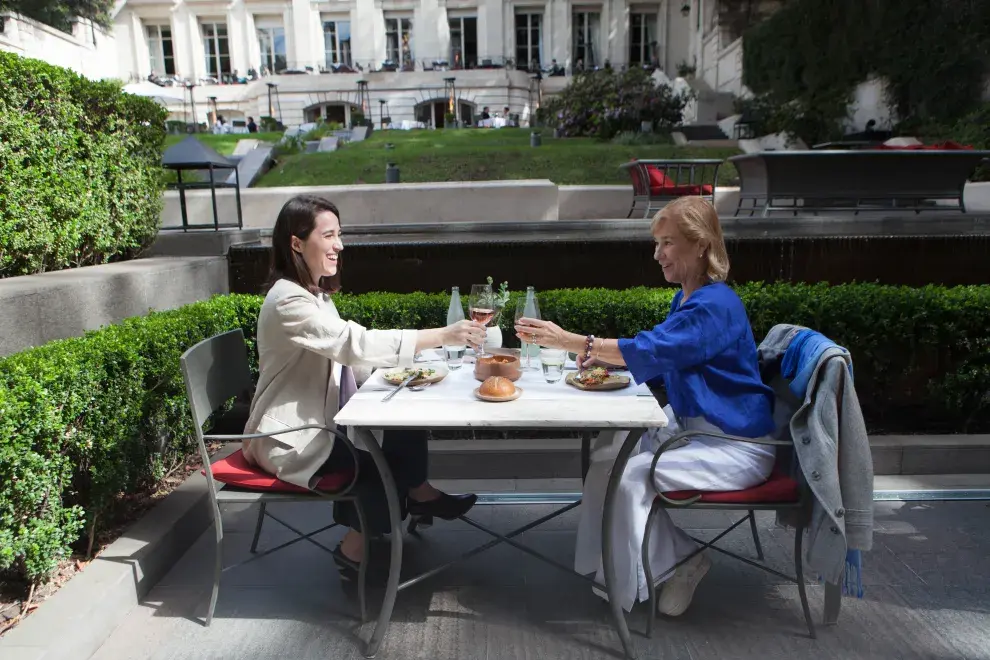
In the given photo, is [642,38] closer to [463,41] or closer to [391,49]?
[463,41]

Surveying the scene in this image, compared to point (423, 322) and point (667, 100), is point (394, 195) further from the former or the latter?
point (667, 100)

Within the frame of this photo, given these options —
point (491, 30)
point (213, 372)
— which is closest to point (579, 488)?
point (213, 372)

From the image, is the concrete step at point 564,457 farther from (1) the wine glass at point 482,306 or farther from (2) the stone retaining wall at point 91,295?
(2) the stone retaining wall at point 91,295

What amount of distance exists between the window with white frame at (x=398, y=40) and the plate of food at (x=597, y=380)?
44.3 meters

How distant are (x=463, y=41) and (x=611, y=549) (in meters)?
45.2

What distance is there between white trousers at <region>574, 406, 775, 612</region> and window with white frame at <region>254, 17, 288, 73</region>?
154 feet

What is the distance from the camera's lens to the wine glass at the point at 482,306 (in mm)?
2572

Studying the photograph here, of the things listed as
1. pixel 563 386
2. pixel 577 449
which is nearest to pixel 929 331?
pixel 577 449

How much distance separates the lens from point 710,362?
2553 mm

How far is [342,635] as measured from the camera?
2.54m

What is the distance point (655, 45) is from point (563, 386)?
44.7m

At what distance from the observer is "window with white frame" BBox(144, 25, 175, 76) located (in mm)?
44531

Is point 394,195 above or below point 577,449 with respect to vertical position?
above

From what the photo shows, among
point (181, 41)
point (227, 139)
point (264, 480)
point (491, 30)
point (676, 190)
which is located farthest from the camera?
point (181, 41)
